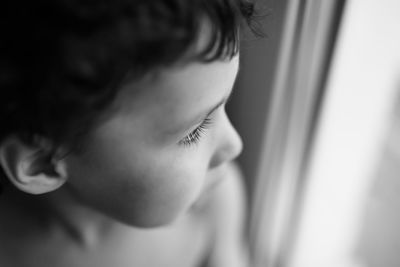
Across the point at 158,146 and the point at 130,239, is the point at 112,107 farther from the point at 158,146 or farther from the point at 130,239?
the point at 130,239

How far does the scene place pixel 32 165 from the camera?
0.43 meters

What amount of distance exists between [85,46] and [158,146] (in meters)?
0.13

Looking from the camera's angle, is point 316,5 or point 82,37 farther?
point 316,5

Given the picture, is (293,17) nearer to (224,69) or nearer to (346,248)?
(224,69)

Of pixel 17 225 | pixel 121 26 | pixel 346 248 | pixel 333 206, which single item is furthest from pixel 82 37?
pixel 346 248

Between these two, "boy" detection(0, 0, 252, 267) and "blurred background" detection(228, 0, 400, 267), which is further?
"blurred background" detection(228, 0, 400, 267)

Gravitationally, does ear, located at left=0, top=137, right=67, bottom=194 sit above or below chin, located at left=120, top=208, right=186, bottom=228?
above

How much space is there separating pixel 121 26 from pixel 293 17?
0.81 feet

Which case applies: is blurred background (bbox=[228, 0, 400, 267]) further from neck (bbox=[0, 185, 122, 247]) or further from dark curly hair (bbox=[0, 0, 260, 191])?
neck (bbox=[0, 185, 122, 247])

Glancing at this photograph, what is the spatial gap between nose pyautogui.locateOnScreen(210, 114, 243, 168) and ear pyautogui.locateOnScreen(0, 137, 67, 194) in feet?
0.56

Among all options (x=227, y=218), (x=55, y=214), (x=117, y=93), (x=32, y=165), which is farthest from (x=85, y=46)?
(x=227, y=218)

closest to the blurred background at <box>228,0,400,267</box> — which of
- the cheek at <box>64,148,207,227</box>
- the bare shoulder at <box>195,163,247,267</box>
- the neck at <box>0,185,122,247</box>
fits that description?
the bare shoulder at <box>195,163,247,267</box>

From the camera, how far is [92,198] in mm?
495

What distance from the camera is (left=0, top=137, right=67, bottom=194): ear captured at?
1.36ft
